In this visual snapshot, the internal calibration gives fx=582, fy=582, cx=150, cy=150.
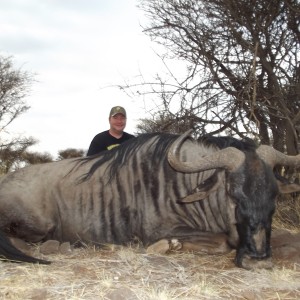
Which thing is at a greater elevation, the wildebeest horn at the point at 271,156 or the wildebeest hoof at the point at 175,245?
the wildebeest horn at the point at 271,156

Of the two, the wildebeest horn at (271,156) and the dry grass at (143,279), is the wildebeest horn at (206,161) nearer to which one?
the wildebeest horn at (271,156)

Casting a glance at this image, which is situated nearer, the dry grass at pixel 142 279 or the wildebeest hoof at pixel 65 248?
the dry grass at pixel 142 279

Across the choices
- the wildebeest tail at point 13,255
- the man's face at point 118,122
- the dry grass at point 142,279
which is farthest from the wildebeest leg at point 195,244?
the man's face at point 118,122

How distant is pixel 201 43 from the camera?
636cm

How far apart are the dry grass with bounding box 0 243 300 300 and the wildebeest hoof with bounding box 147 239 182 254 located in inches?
4.9

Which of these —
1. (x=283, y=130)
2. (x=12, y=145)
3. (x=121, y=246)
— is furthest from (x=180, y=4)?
(x=12, y=145)

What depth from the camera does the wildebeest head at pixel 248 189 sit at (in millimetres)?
3508

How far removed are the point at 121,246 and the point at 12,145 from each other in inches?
394

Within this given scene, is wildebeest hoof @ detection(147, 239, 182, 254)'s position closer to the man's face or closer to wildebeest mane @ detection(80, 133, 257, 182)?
wildebeest mane @ detection(80, 133, 257, 182)

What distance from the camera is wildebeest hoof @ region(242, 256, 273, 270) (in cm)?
341

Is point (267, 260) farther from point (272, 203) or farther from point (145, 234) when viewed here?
point (145, 234)

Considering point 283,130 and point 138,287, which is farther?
point 283,130

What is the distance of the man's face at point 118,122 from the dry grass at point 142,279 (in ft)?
8.11

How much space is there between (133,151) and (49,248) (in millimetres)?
978
